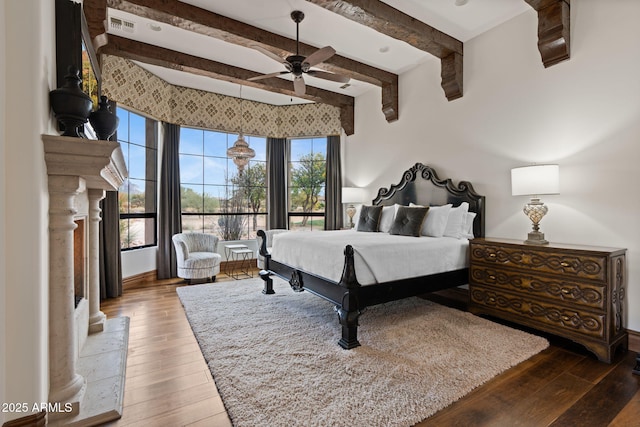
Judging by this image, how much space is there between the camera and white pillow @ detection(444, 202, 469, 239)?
3.71 m

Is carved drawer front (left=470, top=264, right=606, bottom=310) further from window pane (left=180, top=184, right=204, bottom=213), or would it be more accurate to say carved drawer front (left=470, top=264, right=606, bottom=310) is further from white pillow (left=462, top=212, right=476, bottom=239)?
window pane (left=180, top=184, right=204, bottom=213)

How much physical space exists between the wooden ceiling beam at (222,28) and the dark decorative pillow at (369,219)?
2041mm

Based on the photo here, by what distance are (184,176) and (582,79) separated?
19.3 feet

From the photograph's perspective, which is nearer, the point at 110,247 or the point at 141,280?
the point at 110,247

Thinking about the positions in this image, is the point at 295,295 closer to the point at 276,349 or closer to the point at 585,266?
the point at 276,349

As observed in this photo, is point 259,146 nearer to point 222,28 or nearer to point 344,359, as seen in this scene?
point 222,28

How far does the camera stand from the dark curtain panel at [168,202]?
17.3 ft

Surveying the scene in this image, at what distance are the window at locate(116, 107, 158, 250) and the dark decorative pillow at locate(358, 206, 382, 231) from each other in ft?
11.6

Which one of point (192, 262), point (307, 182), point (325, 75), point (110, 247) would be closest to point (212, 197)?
point (192, 262)

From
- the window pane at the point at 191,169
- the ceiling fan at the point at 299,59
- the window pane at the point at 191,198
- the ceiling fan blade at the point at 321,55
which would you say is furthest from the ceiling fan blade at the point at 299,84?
the window pane at the point at 191,198

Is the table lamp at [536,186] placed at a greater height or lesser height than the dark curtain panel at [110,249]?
greater

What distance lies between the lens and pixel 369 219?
14.7 ft

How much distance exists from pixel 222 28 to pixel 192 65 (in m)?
1.19

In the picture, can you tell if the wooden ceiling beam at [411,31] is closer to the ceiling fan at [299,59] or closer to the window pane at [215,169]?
the ceiling fan at [299,59]
